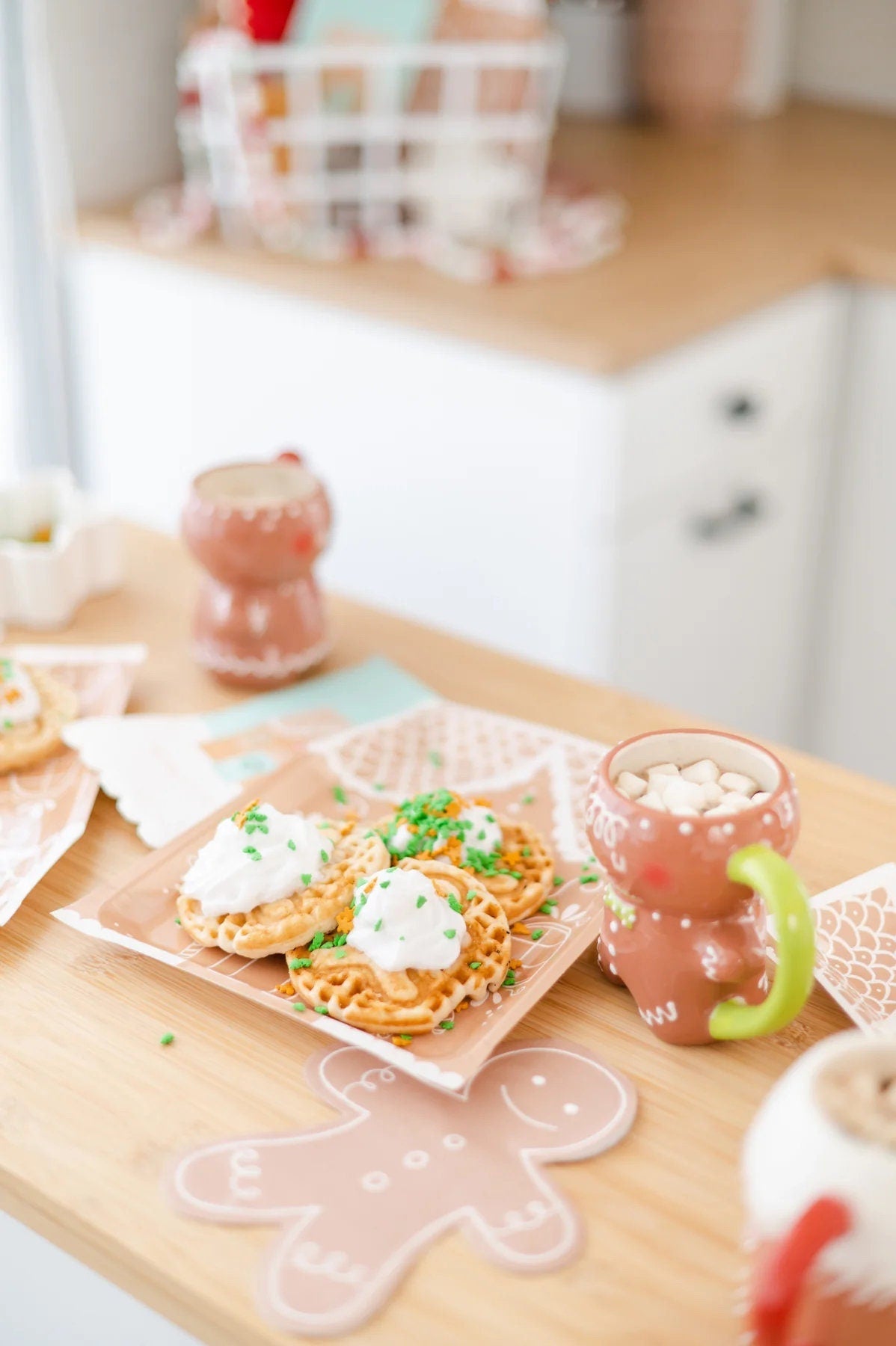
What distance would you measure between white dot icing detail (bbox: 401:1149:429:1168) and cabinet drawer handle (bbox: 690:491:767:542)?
113 centimetres

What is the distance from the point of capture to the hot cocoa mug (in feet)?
2.27

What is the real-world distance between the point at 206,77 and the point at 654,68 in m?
0.82

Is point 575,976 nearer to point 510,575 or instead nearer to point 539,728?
point 539,728

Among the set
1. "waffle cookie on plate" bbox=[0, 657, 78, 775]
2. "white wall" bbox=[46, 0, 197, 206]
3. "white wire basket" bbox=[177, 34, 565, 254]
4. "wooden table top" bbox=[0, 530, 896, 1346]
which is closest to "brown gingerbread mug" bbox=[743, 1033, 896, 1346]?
"wooden table top" bbox=[0, 530, 896, 1346]

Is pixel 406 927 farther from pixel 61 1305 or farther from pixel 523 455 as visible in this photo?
pixel 523 455

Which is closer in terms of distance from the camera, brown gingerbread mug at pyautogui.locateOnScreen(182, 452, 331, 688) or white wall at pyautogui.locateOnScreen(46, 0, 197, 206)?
brown gingerbread mug at pyautogui.locateOnScreen(182, 452, 331, 688)

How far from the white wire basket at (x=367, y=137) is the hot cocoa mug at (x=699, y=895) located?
3.73 ft

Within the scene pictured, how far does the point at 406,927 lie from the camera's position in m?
0.77

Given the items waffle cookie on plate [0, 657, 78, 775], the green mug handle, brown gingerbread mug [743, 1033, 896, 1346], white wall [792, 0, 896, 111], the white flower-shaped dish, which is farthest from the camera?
white wall [792, 0, 896, 111]

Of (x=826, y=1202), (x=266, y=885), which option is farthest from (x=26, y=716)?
(x=826, y=1202)

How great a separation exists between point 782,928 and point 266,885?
0.29 meters

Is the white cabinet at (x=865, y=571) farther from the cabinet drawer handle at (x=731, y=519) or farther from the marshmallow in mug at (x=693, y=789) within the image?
the marshmallow in mug at (x=693, y=789)

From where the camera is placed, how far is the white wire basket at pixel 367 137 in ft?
5.59

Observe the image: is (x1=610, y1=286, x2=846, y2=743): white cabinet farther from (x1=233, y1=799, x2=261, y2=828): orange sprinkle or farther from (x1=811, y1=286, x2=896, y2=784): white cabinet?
(x1=233, y1=799, x2=261, y2=828): orange sprinkle
